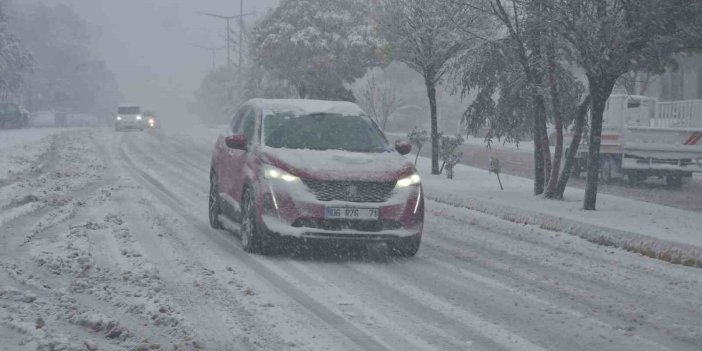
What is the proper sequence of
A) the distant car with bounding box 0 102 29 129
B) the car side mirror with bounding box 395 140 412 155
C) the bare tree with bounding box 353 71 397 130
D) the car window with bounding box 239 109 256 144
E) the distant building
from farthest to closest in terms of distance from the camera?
the distant car with bounding box 0 102 29 129 < the distant building < the bare tree with bounding box 353 71 397 130 < the car window with bounding box 239 109 256 144 < the car side mirror with bounding box 395 140 412 155

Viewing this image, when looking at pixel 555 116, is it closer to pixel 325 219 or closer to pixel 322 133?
pixel 322 133

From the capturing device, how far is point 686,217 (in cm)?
1523

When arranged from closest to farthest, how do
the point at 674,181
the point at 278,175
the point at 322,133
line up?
1. the point at 278,175
2. the point at 322,133
3. the point at 674,181

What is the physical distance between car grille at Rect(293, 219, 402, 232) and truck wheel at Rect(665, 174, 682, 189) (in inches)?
616

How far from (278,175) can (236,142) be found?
50.5 inches

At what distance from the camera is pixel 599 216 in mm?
14758

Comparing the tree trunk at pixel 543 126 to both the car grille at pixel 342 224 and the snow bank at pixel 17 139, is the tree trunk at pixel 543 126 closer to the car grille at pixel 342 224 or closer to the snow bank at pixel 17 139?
the car grille at pixel 342 224

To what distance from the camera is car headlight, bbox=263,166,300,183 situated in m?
9.70

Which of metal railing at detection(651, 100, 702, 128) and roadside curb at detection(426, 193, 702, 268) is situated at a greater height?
metal railing at detection(651, 100, 702, 128)

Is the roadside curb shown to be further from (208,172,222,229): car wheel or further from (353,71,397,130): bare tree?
(353,71,397,130): bare tree

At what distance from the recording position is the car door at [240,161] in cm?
1082

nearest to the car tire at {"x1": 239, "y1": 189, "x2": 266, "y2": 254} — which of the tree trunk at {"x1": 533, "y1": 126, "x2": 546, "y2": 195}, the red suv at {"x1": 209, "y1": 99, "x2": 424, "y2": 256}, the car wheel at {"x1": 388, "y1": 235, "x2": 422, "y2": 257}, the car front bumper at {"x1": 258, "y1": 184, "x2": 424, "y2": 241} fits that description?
the red suv at {"x1": 209, "y1": 99, "x2": 424, "y2": 256}

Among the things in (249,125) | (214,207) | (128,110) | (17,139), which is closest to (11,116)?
(128,110)

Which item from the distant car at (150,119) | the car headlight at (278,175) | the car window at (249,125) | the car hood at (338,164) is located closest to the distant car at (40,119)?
the distant car at (150,119)
